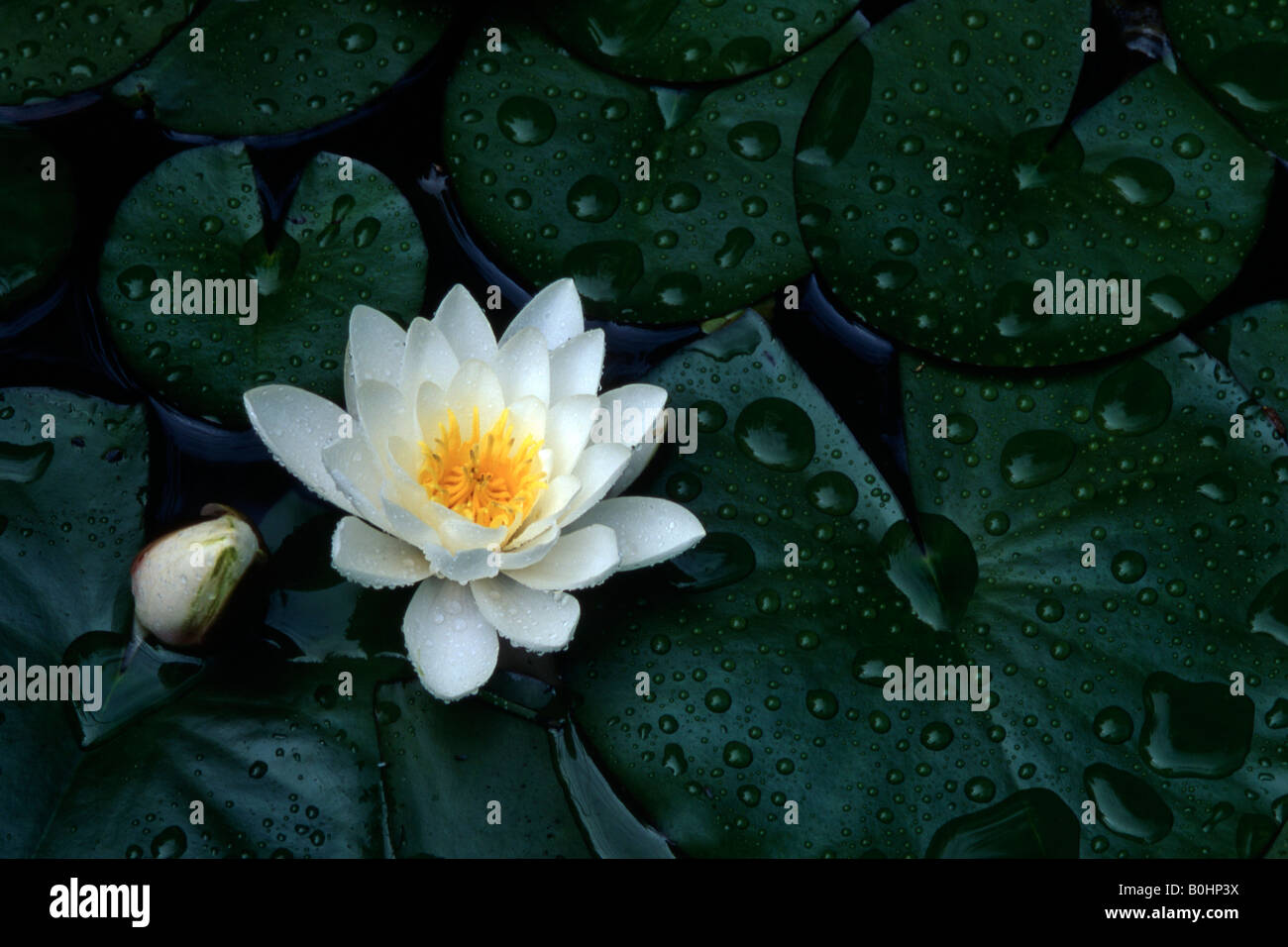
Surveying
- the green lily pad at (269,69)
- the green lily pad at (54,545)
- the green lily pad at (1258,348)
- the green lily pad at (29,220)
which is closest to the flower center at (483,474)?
the green lily pad at (54,545)

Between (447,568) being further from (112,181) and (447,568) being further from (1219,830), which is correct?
(1219,830)

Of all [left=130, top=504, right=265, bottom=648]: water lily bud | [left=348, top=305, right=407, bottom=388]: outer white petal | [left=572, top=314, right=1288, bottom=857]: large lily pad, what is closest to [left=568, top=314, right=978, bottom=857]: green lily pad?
[left=572, top=314, right=1288, bottom=857]: large lily pad

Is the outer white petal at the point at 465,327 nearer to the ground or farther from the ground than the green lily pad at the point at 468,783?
farther from the ground

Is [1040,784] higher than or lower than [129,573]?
lower

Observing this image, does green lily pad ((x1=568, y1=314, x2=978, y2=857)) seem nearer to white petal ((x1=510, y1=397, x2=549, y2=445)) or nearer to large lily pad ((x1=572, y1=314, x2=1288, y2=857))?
large lily pad ((x1=572, y1=314, x2=1288, y2=857))

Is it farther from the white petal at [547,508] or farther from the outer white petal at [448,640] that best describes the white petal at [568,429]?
the outer white petal at [448,640]
